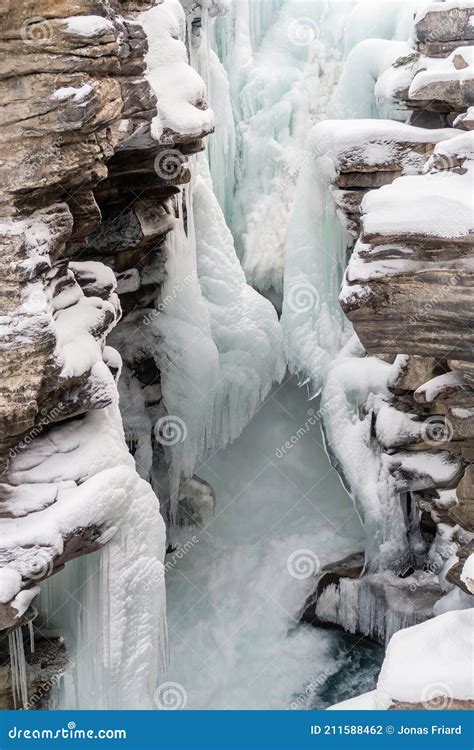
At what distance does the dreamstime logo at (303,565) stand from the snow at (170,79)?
4.93m

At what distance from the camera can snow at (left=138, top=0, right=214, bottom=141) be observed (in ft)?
27.8

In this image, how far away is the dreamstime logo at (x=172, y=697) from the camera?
29.4 ft

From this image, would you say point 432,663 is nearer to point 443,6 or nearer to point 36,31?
point 36,31

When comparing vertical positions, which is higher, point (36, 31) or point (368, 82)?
point (36, 31)

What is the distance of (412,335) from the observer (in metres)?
7.51

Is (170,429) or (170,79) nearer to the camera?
(170,79)

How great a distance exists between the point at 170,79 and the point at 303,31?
533 centimetres

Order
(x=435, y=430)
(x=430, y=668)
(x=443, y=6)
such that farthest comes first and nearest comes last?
(x=443, y=6), (x=435, y=430), (x=430, y=668)

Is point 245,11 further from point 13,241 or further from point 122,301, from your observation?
point 13,241

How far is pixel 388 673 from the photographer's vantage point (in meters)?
5.78

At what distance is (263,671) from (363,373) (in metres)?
3.33

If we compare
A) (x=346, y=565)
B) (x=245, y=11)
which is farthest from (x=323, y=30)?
(x=346, y=565)

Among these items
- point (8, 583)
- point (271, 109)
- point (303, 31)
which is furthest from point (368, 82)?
point (8, 583)
